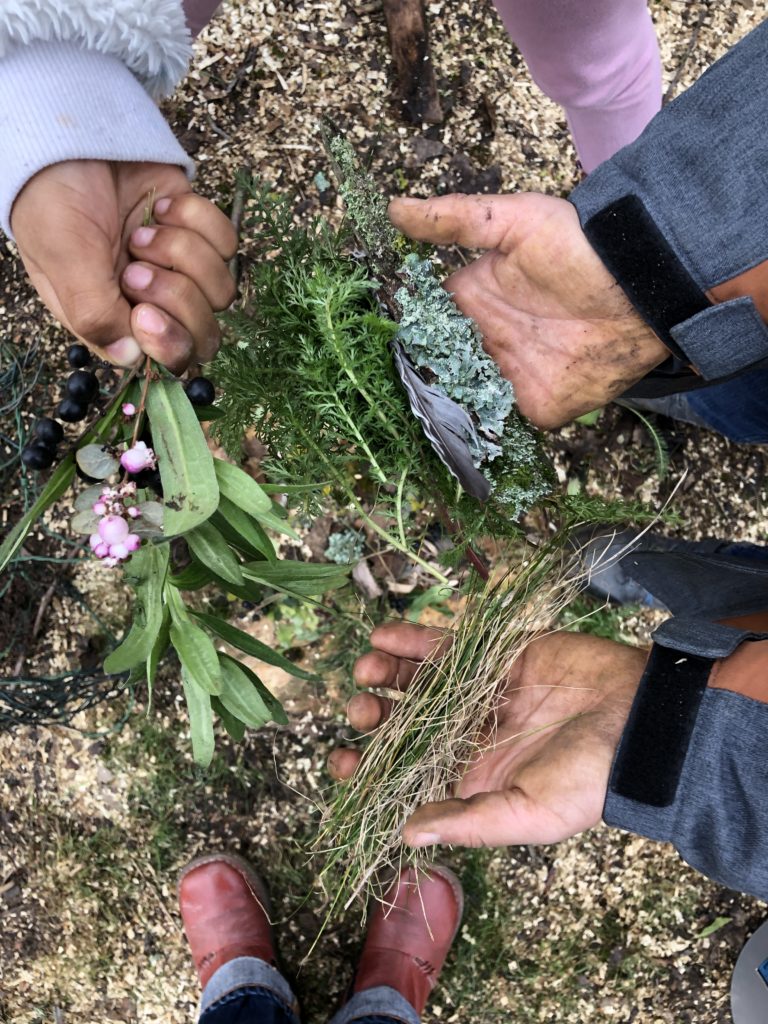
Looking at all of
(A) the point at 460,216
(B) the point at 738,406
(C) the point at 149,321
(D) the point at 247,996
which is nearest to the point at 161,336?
(C) the point at 149,321

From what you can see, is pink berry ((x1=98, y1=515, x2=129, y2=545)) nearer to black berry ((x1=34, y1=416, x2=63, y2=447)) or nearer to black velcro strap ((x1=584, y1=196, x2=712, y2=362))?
black berry ((x1=34, y1=416, x2=63, y2=447))

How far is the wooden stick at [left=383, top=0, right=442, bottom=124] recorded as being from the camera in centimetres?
253

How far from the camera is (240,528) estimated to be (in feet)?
5.09

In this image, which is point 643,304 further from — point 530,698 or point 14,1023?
point 14,1023

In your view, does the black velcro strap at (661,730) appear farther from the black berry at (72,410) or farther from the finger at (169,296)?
the black berry at (72,410)

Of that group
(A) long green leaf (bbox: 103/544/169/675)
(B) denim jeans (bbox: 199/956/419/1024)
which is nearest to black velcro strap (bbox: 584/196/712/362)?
(A) long green leaf (bbox: 103/544/169/675)

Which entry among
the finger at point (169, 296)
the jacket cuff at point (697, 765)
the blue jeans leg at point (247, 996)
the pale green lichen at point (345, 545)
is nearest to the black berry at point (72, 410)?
the finger at point (169, 296)

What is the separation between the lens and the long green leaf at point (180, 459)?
4.45 ft

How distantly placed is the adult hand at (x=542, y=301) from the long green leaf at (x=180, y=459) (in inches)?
27.5

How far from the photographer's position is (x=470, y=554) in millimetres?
1843

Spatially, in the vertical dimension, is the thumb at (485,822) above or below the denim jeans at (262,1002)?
above

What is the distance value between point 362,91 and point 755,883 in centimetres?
259

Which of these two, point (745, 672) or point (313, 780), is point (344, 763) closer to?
point (313, 780)

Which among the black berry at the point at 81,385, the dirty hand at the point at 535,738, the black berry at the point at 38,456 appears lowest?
the dirty hand at the point at 535,738
